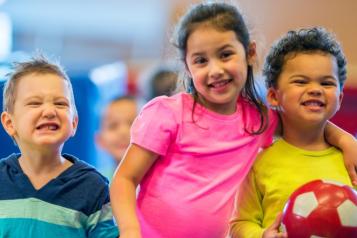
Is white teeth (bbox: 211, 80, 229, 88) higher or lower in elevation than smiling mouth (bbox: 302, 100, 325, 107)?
higher

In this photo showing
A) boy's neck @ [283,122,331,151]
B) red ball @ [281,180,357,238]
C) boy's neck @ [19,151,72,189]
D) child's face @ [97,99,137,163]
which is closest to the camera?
red ball @ [281,180,357,238]

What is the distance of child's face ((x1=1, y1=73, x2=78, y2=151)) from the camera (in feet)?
4.89

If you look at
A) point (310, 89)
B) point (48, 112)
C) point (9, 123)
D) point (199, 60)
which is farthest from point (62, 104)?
point (310, 89)

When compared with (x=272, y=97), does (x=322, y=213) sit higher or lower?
lower

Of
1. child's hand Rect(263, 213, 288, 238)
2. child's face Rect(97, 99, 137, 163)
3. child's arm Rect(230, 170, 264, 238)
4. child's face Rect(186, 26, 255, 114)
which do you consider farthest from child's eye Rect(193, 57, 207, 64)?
child's face Rect(97, 99, 137, 163)

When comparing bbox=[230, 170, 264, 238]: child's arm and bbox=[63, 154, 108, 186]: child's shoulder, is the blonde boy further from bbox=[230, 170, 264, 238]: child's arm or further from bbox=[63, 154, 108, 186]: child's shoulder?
bbox=[230, 170, 264, 238]: child's arm

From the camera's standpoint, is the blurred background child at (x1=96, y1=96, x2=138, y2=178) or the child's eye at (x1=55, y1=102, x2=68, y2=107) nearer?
the child's eye at (x1=55, y1=102, x2=68, y2=107)

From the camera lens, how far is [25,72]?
158cm

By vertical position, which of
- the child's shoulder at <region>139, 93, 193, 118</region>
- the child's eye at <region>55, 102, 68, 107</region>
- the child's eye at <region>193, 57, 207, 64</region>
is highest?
the child's eye at <region>193, 57, 207, 64</region>

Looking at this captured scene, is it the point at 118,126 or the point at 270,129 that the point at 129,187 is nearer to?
the point at 270,129

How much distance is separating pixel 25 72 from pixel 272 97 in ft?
2.24

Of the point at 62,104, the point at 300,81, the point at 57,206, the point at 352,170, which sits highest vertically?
the point at 300,81

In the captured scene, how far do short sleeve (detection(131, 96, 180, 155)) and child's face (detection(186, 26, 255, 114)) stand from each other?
10 cm

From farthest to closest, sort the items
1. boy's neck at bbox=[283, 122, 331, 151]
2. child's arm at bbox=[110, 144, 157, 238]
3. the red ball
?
boy's neck at bbox=[283, 122, 331, 151], child's arm at bbox=[110, 144, 157, 238], the red ball
